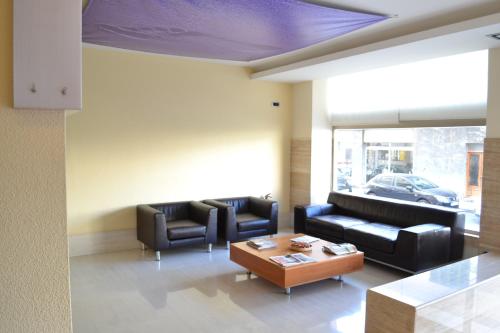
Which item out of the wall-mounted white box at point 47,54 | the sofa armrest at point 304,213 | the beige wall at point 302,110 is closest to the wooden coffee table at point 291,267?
the sofa armrest at point 304,213

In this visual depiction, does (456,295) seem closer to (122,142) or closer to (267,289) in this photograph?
(267,289)

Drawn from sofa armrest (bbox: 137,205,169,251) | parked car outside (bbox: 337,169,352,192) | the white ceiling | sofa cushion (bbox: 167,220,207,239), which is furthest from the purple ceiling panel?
parked car outside (bbox: 337,169,352,192)

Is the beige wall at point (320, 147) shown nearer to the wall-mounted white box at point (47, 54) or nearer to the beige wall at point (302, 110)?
the beige wall at point (302, 110)

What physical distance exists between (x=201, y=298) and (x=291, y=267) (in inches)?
41.6

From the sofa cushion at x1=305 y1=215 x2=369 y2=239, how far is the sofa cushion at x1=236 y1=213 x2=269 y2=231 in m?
0.71

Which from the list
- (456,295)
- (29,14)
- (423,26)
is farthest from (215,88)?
(29,14)

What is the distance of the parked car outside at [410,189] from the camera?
6057 millimetres

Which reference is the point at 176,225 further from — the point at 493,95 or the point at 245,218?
the point at 493,95

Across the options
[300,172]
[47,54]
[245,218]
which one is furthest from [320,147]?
[47,54]

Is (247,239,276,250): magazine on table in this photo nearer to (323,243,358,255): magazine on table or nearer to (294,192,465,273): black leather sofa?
(323,243,358,255): magazine on table

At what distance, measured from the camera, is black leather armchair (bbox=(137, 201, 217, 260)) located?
18.9ft

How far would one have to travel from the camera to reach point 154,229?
5711mm

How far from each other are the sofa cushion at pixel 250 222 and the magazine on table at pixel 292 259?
172cm

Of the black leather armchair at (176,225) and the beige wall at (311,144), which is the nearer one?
the black leather armchair at (176,225)
